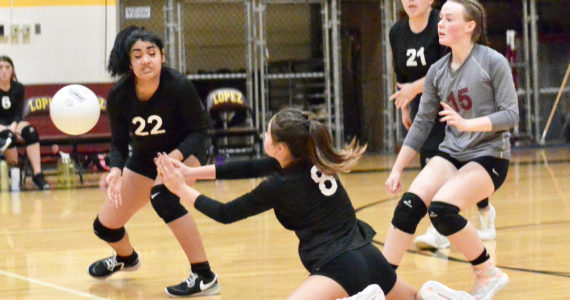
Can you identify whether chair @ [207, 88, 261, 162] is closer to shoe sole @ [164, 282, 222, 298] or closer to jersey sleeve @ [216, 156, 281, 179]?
shoe sole @ [164, 282, 222, 298]

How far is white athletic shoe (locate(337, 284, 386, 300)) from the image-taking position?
3578mm

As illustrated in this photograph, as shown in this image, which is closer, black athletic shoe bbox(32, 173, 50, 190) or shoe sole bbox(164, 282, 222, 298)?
shoe sole bbox(164, 282, 222, 298)

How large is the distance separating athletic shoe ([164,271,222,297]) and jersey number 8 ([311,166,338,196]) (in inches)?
53.8

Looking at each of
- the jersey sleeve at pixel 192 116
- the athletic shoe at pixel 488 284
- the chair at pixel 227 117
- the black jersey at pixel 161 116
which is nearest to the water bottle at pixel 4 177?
the chair at pixel 227 117

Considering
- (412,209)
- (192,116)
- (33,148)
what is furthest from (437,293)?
(33,148)

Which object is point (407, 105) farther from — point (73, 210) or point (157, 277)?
point (73, 210)

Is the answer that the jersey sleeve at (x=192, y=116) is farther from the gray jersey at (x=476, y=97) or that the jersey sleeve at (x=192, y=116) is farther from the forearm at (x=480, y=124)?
the forearm at (x=480, y=124)

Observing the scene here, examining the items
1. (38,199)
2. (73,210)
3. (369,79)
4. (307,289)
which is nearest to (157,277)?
(307,289)

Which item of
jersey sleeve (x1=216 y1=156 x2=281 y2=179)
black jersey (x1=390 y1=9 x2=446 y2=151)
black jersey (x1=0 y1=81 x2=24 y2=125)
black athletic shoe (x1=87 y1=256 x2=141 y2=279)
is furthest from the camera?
black jersey (x1=0 y1=81 x2=24 y2=125)

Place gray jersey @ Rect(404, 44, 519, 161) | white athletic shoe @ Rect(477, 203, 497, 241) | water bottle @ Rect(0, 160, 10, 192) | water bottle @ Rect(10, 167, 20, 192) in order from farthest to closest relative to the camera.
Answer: water bottle @ Rect(0, 160, 10, 192) < water bottle @ Rect(10, 167, 20, 192) < white athletic shoe @ Rect(477, 203, 497, 241) < gray jersey @ Rect(404, 44, 519, 161)

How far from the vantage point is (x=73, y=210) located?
8.96 m

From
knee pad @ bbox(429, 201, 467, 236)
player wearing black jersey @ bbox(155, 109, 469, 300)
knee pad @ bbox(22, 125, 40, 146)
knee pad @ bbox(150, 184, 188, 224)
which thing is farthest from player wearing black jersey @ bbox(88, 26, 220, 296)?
knee pad @ bbox(22, 125, 40, 146)

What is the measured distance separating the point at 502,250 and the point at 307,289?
2658mm

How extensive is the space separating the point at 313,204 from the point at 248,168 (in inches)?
19.3
